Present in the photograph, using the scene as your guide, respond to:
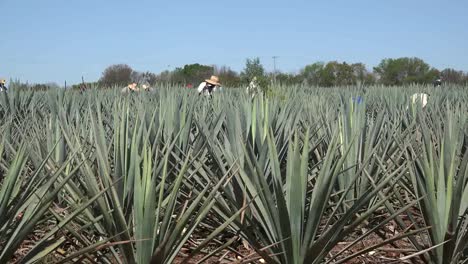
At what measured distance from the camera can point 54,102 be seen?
186 inches

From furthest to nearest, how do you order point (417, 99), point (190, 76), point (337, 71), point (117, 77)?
point (337, 71) → point (190, 76) → point (117, 77) → point (417, 99)

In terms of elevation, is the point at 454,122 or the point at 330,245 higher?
the point at 454,122

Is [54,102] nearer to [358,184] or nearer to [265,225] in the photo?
[358,184]

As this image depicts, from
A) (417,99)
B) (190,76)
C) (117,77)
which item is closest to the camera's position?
(417,99)

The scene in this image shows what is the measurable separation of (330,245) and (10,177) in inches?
32.8

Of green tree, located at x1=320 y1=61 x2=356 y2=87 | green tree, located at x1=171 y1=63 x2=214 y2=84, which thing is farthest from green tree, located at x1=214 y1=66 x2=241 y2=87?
green tree, located at x1=320 y1=61 x2=356 y2=87

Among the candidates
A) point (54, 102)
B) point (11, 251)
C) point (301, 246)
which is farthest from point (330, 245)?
point (54, 102)

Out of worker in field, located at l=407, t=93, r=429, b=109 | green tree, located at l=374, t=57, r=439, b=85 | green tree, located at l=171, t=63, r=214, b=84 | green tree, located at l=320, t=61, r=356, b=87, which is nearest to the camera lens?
worker in field, located at l=407, t=93, r=429, b=109

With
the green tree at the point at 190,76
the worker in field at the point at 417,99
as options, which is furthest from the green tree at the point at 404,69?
the worker in field at the point at 417,99

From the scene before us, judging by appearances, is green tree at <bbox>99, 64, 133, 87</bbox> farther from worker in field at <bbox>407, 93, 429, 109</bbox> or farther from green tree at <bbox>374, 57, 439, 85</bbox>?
green tree at <bbox>374, 57, 439, 85</bbox>

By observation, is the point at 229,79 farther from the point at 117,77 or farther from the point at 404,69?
the point at 404,69

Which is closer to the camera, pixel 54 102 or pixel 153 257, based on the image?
pixel 153 257

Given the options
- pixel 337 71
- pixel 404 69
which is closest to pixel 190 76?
pixel 337 71

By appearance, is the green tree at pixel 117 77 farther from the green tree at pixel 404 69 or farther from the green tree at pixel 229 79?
the green tree at pixel 404 69
